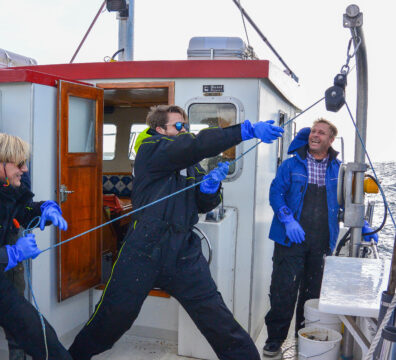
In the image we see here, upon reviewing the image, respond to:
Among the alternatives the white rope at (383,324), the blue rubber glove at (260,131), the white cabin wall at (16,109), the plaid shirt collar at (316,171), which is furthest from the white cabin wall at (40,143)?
the white rope at (383,324)

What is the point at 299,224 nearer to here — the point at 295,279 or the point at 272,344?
the point at 295,279

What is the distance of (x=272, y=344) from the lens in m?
4.28

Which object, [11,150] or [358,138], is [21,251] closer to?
[11,150]

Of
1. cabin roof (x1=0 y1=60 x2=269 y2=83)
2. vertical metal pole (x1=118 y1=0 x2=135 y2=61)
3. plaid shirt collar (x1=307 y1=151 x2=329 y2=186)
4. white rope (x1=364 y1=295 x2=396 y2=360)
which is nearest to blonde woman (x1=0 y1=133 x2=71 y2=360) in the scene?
cabin roof (x1=0 y1=60 x2=269 y2=83)

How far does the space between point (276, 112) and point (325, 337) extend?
2396 mm

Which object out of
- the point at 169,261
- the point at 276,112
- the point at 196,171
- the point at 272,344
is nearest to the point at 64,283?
the point at 169,261

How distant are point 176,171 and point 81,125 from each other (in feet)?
4.02

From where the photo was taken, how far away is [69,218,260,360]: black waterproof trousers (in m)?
3.33

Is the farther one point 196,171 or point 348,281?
point 196,171

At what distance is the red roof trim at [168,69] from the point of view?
429cm

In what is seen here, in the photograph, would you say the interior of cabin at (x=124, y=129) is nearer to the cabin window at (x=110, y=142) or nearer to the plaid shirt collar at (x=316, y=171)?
the cabin window at (x=110, y=142)

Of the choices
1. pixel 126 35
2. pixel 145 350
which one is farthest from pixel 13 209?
pixel 126 35

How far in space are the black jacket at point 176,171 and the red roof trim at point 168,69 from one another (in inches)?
44.4

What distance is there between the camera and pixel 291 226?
13.3 feet
